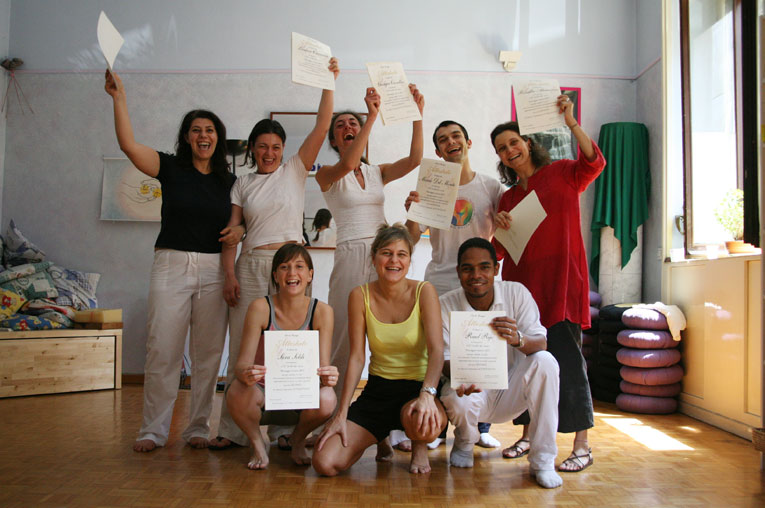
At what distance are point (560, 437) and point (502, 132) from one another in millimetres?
1628

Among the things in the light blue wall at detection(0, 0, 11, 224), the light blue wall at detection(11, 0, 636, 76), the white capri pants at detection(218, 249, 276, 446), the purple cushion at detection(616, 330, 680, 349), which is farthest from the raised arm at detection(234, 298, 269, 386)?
the light blue wall at detection(0, 0, 11, 224)

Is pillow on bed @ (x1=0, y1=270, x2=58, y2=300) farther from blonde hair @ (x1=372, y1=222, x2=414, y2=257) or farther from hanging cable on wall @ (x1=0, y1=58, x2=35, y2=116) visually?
blonde hair @ (x1=372, y1=222, x2=414, y2=257)

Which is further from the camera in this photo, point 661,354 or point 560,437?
point 661,354

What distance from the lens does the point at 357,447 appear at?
229 cm

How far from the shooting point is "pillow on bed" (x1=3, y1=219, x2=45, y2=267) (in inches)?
187

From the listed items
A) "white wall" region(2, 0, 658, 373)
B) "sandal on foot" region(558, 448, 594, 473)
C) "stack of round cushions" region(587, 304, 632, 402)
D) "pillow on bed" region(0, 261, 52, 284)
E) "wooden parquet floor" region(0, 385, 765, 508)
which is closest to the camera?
"wooden parquet floor" region(0, 385, 765, 508)

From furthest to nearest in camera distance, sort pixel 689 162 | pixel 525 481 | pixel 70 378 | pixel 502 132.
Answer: pixel 70 378
pixel 689 162
pixel 502 132
pixel 525 481

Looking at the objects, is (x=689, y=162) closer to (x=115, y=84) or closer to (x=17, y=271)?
(x=115, y=84)

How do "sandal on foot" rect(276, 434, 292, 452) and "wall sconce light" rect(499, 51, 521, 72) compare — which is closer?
"sandal on foot" rect(276, 434, 292, 452)

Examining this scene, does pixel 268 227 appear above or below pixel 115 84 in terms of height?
below

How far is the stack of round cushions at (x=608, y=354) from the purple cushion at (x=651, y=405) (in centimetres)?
32

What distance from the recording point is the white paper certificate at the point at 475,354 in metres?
2.19

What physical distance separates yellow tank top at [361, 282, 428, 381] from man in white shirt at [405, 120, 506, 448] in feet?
1.36

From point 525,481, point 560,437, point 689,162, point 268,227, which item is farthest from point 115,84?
point 689,162
